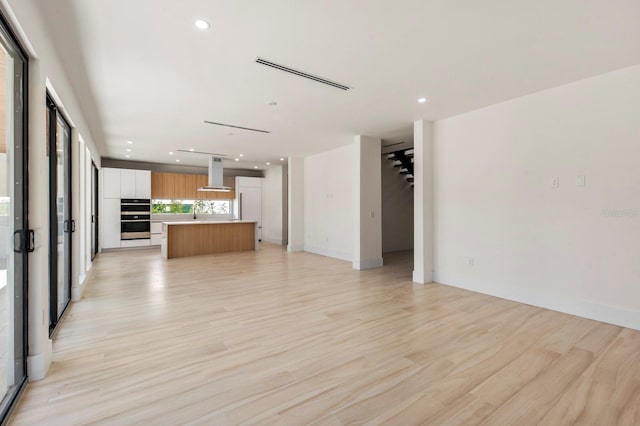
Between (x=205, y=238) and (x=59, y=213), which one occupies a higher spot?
(x=59, y=213)

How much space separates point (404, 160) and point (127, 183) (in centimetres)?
816

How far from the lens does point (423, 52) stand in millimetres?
2873

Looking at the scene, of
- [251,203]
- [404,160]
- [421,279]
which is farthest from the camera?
[251,203]

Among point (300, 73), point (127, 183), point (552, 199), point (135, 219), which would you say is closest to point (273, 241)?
point (135, 219)

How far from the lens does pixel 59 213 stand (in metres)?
3.64

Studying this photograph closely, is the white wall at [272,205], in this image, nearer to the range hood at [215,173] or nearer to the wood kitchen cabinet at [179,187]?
the wood kitchen cabinet at [179,187]

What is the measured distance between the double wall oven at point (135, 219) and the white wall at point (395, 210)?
7.24m

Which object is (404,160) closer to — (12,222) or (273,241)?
(273,241)

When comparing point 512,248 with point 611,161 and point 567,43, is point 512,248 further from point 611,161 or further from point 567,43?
point 567,43

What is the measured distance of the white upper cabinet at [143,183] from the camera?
915cm

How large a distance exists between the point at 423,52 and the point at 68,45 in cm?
331

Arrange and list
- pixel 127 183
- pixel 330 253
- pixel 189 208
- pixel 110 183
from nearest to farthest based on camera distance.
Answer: pixel 330 253 < pixel 110 183 < pixel 127 183 < pixel 189 208

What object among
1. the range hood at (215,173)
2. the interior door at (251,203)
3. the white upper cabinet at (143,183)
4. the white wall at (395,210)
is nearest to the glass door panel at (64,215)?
the range hood at (215,173)

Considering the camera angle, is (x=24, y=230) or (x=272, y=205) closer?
(x=24, y=230)
